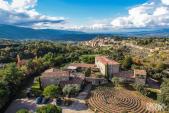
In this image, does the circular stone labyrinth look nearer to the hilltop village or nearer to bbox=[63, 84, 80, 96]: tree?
the hilltop village

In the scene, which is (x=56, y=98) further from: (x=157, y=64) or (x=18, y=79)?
(x=157, y=64)

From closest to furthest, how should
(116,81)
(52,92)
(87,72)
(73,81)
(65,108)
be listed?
(65,108)
(52,92)
(73,81)
(116,81)
(87,72)

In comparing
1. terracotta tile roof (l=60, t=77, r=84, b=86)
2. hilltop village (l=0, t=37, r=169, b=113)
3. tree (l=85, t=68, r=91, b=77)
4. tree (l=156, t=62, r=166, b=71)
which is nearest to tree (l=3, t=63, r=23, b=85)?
hilltop village (l=0, t=37, r=169, b=113)

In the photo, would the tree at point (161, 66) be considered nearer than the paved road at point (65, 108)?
No

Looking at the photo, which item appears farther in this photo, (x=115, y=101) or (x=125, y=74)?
(x=125, y=74)

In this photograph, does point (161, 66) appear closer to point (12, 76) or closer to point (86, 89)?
point (86, 89)

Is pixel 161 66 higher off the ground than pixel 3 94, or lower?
lower

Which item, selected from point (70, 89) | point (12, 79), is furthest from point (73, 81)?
point (12, 79)

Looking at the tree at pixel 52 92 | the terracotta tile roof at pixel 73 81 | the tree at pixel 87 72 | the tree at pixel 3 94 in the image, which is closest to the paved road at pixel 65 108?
the tree at pixel 3 94

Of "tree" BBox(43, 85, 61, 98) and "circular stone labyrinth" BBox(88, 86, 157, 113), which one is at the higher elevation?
"tree" BBox(43, 85, 61, 98)

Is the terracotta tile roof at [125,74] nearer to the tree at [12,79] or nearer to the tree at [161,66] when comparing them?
the tree at [161,66]
